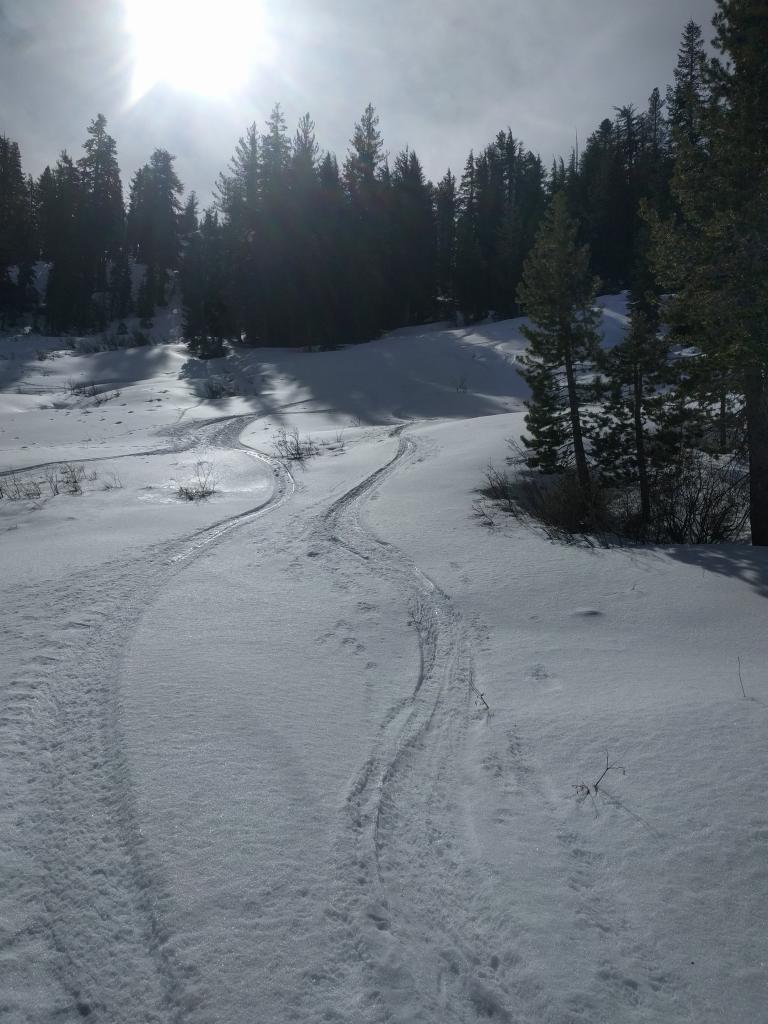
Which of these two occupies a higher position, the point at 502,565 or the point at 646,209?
the point at 646,209

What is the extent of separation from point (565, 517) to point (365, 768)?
6284 mm

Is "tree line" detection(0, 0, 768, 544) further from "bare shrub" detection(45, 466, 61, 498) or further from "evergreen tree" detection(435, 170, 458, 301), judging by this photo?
"bare shrub" detection(45, 466, 61, 498)

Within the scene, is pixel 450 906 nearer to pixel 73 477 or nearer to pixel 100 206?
pixel 73 477

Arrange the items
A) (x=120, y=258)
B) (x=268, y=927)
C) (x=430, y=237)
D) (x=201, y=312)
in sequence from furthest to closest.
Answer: (x=120, y=258) → (x=430, y=237) → (x=201, y=312) → (x=268, y=927)

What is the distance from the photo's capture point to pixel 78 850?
2.63 meters

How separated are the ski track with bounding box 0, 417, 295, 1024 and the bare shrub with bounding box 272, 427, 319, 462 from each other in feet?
30.1

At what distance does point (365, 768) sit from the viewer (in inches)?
127

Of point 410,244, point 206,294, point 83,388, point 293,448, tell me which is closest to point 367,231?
point 410,244

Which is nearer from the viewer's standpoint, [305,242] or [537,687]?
[537,687]

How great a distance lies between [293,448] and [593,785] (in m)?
12.6

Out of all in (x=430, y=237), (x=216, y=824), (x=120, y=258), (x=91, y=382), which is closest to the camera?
(x=216, y=824)

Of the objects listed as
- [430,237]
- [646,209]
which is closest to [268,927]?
[646,209]

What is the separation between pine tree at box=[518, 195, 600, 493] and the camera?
11508mm

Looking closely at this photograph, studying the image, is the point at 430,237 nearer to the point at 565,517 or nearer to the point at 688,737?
the point at 565,517
